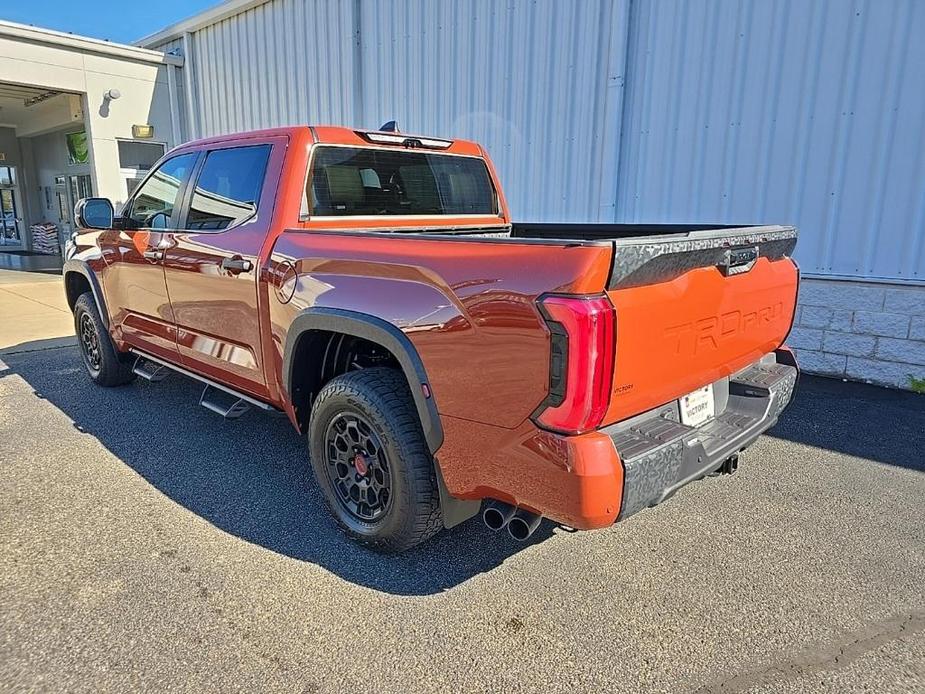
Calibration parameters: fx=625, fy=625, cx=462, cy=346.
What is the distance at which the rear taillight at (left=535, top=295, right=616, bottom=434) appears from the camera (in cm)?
200

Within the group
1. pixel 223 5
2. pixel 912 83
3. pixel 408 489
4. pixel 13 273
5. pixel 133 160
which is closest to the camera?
pixel 408 489

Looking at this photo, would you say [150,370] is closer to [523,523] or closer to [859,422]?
[523,523]

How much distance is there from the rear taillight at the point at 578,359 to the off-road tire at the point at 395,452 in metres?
0.78

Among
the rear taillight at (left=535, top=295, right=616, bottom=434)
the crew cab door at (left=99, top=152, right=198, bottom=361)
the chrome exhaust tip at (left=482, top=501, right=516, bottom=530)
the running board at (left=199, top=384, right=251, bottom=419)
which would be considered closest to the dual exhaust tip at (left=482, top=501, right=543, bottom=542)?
the chrome exhaust tip at (left=482, top=501, right=516, bottom=530)

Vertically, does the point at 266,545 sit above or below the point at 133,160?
below

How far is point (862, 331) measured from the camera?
581 centimetres

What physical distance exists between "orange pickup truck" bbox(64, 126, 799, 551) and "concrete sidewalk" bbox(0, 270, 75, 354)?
Result: 13.5 ft

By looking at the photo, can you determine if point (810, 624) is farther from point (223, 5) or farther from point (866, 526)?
point (223, 5)

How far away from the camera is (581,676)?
2.22 m

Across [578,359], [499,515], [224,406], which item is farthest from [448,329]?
[224,406]

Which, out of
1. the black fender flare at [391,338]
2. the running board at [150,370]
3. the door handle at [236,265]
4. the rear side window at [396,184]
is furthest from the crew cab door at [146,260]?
the black fender flare at [391,338]

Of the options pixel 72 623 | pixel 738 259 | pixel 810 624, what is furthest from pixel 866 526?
pixel 72 623

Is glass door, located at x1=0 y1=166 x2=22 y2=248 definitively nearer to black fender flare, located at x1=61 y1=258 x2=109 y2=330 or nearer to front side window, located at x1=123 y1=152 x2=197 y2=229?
black fender flare, located at x1=61 y1=258 x2=109 y2=330

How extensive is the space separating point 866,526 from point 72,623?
3.75m
